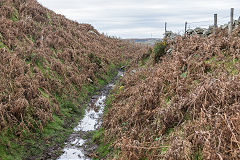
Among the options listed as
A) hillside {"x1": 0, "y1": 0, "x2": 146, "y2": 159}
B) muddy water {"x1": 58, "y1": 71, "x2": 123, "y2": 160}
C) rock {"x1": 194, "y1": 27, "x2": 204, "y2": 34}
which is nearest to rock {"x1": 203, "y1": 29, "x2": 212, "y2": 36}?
rock {"x1": 194, "y1": 27, "x2": 204, "y2": 34}

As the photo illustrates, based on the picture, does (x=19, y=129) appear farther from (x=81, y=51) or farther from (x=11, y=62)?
(x=81, y=51)

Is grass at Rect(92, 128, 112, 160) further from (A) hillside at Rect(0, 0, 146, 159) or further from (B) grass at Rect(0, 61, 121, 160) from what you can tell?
(A) hillside at Rect(0, 0, 146, 159)

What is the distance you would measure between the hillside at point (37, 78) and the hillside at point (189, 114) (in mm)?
3071

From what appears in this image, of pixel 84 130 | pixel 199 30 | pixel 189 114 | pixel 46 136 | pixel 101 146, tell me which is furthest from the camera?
pixel 199 30

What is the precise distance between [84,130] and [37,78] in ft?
14.1

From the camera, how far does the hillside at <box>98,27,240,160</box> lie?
16.2 feet

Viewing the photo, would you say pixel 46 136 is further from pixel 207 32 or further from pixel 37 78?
pixel 207 32

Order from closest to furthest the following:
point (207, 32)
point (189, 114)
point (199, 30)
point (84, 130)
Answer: point (189, 114) → point (84, 130) → point (207, 32) → point (199, 30)

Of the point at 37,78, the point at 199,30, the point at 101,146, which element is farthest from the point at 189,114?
the point at 199,30

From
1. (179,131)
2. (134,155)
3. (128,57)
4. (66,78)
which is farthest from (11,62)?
(128,57)

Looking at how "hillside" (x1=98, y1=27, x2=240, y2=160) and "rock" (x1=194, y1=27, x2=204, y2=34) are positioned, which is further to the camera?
"rock" (x1=194, y1=27, x2=204, y2=34)

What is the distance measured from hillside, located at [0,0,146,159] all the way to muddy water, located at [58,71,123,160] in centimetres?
57

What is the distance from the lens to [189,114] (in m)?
6.96

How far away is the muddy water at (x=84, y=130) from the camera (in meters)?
8.72
